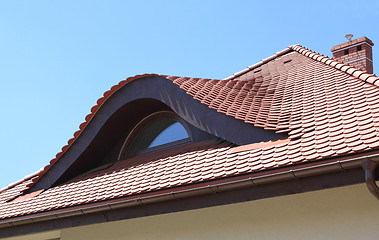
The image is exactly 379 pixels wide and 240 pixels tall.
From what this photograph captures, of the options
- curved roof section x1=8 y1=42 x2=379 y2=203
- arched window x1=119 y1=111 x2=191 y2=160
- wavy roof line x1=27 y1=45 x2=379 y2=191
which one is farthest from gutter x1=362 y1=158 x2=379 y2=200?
arched window x1=119 y1=111 x2=191 y2=160

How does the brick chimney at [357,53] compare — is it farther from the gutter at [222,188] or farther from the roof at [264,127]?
the gutter at [222,188]

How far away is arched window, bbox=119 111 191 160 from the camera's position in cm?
781

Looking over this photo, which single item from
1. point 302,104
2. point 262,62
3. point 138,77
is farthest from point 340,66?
point 138,77

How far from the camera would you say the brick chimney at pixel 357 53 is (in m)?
10.4

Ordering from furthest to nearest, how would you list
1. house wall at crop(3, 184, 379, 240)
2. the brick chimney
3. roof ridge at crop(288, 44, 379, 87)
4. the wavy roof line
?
the brick chimney < the wavy roof line < roof ridge at crop(288, 44, 379, 87) < house wall at crop(3, 184, 379, 240)

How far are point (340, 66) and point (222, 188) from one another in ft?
11.3

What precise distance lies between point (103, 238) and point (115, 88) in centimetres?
228

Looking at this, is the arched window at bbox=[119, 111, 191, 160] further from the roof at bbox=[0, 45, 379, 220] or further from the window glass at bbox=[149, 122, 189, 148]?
the roof at bbox=[0, 45, 379, 220]

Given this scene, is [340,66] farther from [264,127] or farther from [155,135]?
[155,135]

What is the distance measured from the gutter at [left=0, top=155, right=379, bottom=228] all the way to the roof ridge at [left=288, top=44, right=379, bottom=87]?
2.19 m

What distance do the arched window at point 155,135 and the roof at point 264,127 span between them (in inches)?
15.1

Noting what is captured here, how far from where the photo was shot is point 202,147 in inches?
264

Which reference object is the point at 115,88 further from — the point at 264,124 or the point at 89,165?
the point at 264,124

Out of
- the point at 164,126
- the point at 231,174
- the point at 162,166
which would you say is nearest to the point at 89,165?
the point at 164,126
